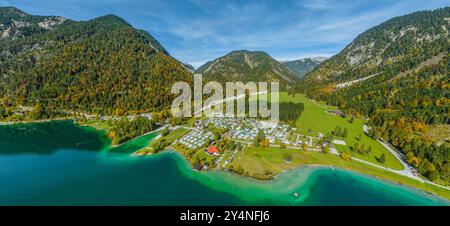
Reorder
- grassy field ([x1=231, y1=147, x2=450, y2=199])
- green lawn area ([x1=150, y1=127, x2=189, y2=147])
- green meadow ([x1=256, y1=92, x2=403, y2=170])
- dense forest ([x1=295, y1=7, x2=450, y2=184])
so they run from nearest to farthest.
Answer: grassy field ([x1=231, y1=147, x2=450, y2=199]) < dense forest ([x1=295, y1=7, x2=450, y2=184]) < green meadow ([x1=256, y1=92, x2=403, y2=170]) < green lawn area ([x1=150, y1=127, x2=189, y2=147])

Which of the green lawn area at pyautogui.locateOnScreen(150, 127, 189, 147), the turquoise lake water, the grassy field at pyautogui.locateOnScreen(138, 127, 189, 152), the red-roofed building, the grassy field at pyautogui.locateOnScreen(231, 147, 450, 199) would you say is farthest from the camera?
the green lawn area at pyautogui.locateOnScreen(150, 127, 189, 147)

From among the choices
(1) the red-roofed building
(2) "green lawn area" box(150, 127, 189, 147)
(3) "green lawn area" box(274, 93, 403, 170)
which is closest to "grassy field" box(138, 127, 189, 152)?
(2) "green lawn area" box(150, 127, 189, 147)

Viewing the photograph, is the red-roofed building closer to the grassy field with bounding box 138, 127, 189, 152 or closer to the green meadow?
the grassy field with bounding box 138, 127, 189, 152

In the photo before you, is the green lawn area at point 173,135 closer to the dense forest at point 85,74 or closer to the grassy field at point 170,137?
the grassy field at point 170,137

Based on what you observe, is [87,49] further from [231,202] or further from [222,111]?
[231,202]

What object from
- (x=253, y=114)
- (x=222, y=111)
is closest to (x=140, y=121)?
(x=222, y=111)

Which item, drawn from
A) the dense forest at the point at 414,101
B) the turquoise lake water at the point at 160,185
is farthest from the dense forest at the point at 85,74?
the dense forest at the point at 414,101

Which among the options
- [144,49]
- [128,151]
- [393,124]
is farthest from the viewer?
[144,49]
